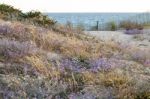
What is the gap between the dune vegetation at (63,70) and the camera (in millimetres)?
7337

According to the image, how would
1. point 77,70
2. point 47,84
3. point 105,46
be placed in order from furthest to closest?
1. point 105,46
2. point 77,70
3. point 47,84

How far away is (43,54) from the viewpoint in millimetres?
9734

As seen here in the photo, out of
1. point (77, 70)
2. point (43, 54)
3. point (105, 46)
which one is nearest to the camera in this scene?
point (77, 70)

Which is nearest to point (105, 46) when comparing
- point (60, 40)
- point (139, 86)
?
point (60, 40)

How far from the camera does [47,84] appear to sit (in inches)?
295

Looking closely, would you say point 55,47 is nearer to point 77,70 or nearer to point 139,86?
point 77,70

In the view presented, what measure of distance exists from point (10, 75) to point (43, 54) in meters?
1.95

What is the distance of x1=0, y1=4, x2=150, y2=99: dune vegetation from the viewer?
7.34 meters

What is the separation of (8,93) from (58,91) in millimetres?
790

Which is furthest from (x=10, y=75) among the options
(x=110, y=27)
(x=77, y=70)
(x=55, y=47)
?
(x=110, y=27)

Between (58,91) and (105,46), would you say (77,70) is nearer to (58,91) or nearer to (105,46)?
(58,91)

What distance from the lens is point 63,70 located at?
839cm

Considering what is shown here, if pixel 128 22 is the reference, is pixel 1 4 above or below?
above

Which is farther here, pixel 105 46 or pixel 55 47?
pixel 105 46
